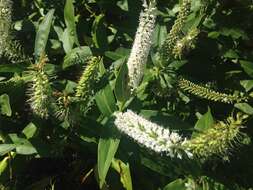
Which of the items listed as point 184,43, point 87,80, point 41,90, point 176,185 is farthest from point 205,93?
point 41,90

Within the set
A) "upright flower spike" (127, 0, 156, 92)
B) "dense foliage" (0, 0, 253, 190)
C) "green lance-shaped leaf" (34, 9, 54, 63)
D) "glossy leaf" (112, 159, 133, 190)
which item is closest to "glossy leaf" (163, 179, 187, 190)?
"dense foliage" (0, 0, 253, 190)

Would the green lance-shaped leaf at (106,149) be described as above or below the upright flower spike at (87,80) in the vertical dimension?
below

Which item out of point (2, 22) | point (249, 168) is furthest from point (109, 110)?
point (249, 168)

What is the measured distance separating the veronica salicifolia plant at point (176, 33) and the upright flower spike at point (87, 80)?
511 millimetres

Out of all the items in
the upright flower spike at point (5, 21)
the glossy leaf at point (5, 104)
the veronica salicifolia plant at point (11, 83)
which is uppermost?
the upright flower spike at point (5, 21)

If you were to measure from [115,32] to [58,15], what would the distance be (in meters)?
0.51

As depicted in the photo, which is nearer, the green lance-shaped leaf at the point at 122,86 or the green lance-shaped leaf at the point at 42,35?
the green lance-shaped leaf at the point at 122,86

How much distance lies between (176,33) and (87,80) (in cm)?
65

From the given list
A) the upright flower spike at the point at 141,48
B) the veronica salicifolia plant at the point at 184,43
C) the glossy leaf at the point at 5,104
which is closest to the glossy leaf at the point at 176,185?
the upright flower spike at the point at 141,48

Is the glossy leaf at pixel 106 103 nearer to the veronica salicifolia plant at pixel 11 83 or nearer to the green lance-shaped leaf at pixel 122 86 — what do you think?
the green lance-shaped leaf at pixel 122 86

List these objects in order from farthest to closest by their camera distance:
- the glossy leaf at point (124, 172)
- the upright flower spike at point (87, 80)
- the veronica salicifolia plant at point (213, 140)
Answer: the glossy leaf at point (124, 172), the upright flower spike at point (87, 80), the veronica salicifolia plant at point (213, 140)

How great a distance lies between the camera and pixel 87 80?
328 cm

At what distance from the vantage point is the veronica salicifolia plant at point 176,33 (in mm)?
3414

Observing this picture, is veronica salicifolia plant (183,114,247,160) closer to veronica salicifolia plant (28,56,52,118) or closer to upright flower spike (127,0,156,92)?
upright flower spike (127,0,156,92)
